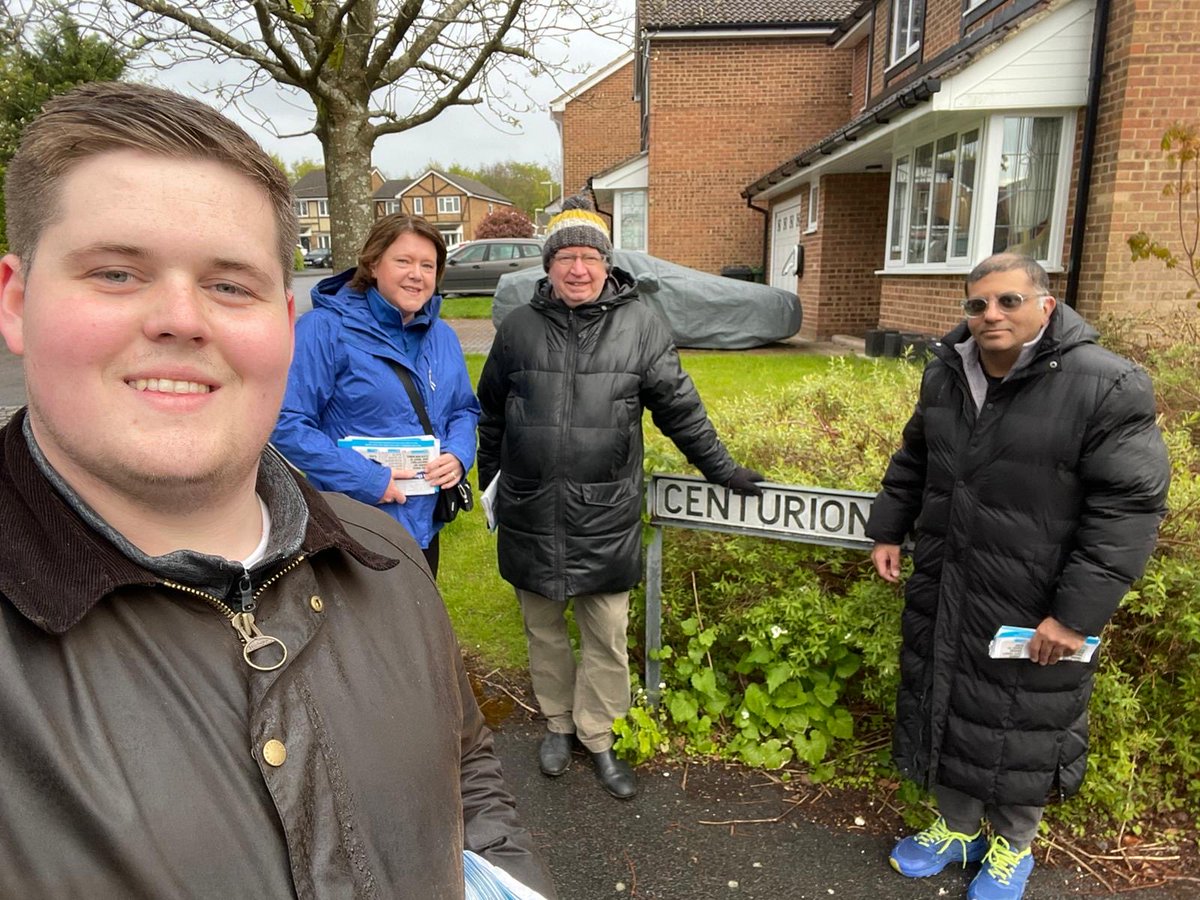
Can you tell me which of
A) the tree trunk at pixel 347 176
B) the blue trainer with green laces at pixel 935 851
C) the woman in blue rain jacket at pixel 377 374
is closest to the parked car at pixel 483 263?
the tree trunk at pixel 347 176

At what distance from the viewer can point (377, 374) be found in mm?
2908

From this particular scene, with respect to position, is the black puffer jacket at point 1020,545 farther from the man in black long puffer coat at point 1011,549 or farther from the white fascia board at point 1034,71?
the white fascia board at point 1034,71

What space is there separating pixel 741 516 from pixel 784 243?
14.6 metres

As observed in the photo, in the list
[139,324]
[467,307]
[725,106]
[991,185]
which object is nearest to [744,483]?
[139,324]

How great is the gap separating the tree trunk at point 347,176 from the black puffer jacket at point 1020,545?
434 cm

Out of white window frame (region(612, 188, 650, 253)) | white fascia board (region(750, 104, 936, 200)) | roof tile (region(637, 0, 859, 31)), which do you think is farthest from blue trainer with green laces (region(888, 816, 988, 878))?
white window frame (region(612, 188, 650, 253))

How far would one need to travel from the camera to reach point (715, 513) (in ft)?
10.5

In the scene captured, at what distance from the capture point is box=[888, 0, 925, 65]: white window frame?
43.5ft

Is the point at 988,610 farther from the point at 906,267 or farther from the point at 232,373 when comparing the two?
the point at 906,267

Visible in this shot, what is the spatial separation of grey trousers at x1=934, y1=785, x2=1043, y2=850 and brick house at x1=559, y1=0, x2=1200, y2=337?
7131mm

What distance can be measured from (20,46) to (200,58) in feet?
4.83

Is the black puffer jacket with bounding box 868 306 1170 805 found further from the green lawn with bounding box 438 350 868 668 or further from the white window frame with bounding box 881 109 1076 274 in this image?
the white window frame with bounding box 881 109 1076 274

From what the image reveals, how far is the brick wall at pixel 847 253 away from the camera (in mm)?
13648

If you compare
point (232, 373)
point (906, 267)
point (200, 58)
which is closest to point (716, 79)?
point (906, 267)
